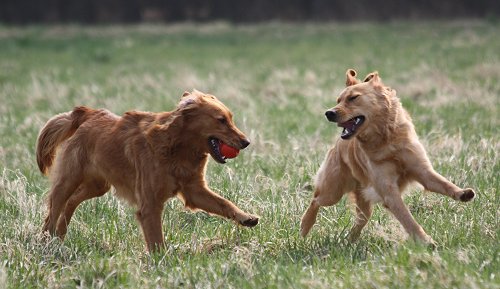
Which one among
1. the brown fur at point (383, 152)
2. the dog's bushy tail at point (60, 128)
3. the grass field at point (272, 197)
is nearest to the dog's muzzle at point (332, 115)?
the brown fur at point (383, 152)

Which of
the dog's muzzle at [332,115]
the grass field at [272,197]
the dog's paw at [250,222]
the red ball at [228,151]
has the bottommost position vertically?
the grass field at [272,197]

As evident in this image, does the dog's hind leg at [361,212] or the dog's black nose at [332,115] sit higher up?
the dog's black nose at [332,115]

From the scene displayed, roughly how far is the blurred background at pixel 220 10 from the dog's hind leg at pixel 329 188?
36.3 metres

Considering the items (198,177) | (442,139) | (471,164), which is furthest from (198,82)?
(198,177)

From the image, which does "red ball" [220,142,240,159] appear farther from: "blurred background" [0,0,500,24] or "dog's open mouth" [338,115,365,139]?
"blurred background" [0,0,500,24]


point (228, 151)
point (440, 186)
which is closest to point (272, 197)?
point (228, 151)

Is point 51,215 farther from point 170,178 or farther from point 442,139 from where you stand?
point 442,139

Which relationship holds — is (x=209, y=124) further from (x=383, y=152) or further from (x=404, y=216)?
(x=404, y=216)

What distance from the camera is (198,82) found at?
15.9 m

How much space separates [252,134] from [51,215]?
3.53m

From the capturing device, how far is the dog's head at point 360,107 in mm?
5680

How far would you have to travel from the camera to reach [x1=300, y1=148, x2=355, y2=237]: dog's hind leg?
615cm

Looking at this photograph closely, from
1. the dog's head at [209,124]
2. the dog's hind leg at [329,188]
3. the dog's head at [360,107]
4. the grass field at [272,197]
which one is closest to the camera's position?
the grass field at [272,197]

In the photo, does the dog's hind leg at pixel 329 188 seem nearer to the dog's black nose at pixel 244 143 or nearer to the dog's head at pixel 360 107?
the dog's head at pixel 360 107
